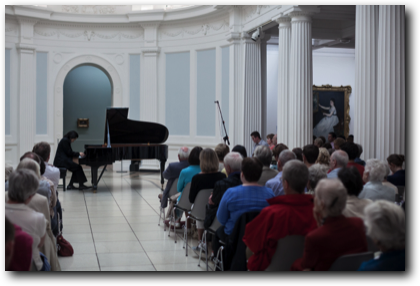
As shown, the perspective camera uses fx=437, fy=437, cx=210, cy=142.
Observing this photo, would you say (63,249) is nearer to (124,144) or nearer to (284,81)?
(124,144)

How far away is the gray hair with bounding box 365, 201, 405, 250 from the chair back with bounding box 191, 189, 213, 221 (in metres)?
2.49

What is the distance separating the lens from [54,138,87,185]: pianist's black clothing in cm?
895

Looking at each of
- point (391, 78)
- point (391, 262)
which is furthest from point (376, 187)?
point (391, 78)

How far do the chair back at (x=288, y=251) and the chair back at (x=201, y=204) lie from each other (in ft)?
5.55

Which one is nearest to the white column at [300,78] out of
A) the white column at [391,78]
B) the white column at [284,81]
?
the white column at [284,81]

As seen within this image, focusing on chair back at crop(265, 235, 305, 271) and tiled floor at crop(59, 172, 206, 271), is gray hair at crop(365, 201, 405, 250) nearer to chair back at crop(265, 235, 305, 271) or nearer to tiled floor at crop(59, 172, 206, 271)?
chair back at crop(265, 235, 305, 271)

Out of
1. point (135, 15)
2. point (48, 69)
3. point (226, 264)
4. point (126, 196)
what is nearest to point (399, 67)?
point (226, 264)

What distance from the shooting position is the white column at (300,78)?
8344 mm

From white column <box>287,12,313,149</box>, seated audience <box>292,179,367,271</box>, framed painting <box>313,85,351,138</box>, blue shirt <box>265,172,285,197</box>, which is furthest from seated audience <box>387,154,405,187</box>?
framed painting <box>313,85,351,138</box>

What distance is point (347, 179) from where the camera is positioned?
9.50 ft

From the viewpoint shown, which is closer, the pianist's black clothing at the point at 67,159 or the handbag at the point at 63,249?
the handbag at the point at 63,249

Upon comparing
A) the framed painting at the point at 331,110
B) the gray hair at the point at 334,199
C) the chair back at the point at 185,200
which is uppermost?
the framed painting at the point at 331,110

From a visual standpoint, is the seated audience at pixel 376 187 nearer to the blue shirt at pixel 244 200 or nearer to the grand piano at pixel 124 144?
the blue shirt at pixel 244 200

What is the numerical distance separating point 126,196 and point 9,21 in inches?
268
